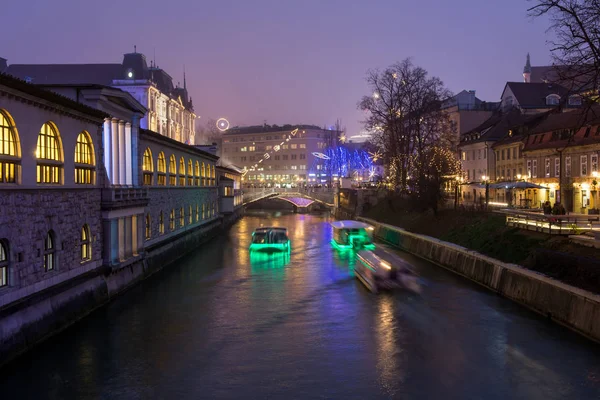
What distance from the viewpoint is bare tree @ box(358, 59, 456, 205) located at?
2349 inches

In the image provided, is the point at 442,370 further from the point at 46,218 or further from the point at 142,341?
the point at 46,218

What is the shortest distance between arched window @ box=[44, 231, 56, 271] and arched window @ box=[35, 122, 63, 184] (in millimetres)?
2014

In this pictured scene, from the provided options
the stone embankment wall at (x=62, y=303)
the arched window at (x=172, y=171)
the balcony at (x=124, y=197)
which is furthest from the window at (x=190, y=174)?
the balcony at (x=124, y=197)

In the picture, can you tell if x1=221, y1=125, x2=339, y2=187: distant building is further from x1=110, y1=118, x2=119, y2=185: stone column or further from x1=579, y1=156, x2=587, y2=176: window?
x1=110, y1=118, x2=119, y2=185: stone column

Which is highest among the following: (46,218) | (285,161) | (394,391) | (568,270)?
(285,161)

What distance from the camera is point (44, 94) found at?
2064 centimetres

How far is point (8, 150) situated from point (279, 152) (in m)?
149

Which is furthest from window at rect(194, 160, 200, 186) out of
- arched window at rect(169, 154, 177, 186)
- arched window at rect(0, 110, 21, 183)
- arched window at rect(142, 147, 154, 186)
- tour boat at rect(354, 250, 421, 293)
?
arched window at rect(0, 110, 21, 183)

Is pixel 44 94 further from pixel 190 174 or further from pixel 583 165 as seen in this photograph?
pixel 583 165

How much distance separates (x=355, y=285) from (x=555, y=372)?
51.8 feet

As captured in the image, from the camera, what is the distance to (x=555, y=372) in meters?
18.8

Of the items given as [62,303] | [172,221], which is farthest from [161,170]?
[62,303]

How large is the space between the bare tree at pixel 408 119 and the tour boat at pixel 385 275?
82.9 ft

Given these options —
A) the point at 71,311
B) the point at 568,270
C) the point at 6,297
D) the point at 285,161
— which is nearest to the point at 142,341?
the point at 71,311
